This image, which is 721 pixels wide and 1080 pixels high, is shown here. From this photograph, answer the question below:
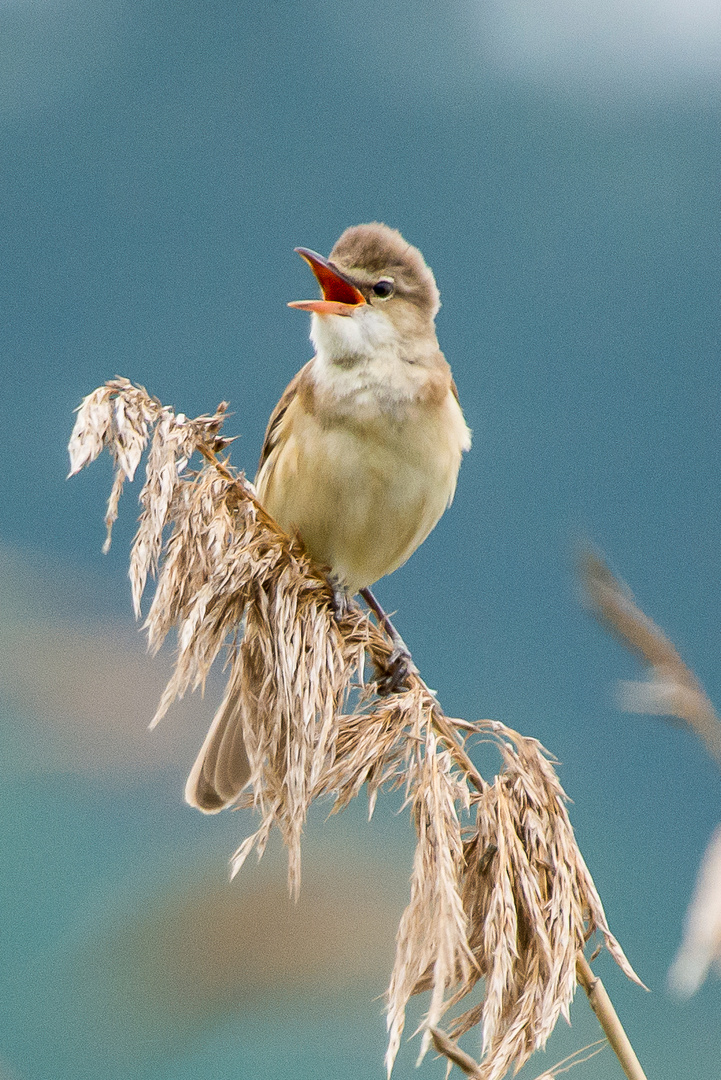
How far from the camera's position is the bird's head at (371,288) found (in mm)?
1952

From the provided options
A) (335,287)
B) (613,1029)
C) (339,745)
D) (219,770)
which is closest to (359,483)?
(335,287)

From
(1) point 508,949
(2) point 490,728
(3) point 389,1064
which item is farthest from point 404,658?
(3) point 389,1064

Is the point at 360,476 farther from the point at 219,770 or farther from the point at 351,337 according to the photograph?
the point at 219,770

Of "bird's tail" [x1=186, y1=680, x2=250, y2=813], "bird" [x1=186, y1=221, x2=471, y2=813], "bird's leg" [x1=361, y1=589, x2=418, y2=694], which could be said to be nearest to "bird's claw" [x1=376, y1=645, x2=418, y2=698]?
"bird's leg" [x1=361, y1=589, x2=418, y2=694]

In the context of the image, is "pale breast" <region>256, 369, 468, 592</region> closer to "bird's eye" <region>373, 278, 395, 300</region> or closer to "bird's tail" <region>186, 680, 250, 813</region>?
"bird's eye" <region>373, 278, 395, 300</region>

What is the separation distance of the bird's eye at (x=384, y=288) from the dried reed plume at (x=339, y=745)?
2.62ft

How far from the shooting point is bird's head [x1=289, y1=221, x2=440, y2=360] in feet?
6.40

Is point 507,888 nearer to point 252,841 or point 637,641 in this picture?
point 252,841

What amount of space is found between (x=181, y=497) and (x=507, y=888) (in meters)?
0.61

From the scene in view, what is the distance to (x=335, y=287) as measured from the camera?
2.00m

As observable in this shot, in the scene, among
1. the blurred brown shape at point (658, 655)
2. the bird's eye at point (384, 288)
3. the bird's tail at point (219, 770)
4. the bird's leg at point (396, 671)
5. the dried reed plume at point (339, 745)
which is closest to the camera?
the blurred brown shape at point (658, 655)

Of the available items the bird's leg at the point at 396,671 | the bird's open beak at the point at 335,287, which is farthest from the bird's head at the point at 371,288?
the bird's leg at the point at 396,671

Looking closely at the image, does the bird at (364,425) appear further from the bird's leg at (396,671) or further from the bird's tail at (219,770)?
the bird's leg at (396,671)

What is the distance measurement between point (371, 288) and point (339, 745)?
1.03 meters
